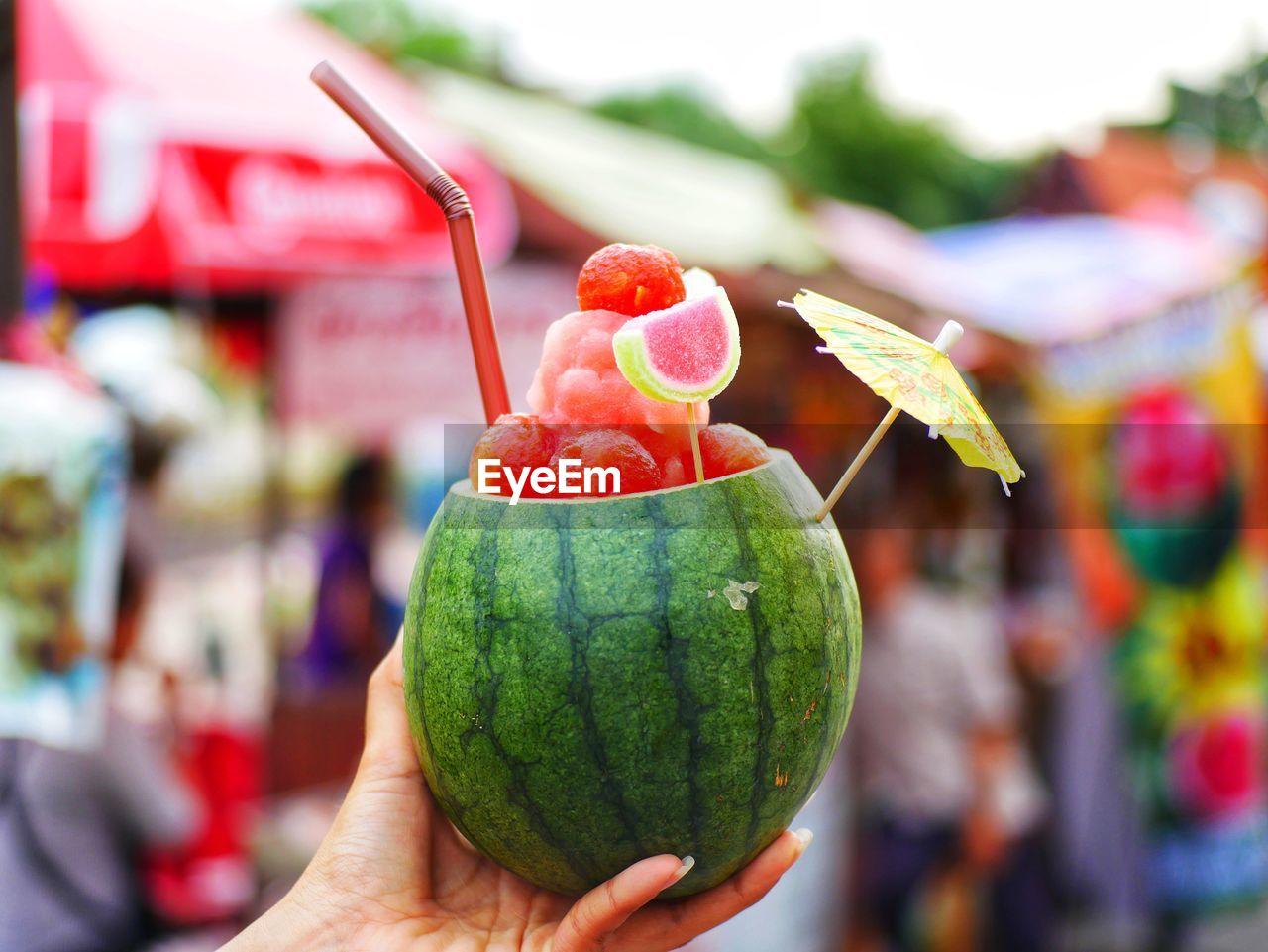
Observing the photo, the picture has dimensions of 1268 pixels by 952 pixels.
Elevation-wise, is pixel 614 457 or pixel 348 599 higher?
pixel 614 457

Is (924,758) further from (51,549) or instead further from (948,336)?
(948,336)

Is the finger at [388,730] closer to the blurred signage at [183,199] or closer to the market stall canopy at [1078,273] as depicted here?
the blurred signage at [183,199]

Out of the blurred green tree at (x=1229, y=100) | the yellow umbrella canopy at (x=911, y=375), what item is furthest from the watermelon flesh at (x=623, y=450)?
the blurred green tree at (x=1229, y=100)

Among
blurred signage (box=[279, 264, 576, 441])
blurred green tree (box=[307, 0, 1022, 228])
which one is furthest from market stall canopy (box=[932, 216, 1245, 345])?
blurred green tree (box=[307, 0, 1022, 228])

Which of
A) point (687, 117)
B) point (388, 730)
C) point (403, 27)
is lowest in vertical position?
point (388, 730)

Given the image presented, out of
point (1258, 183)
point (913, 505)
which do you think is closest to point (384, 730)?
point (913, 505)

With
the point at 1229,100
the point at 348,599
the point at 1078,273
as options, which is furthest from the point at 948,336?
the point at 1229,100
